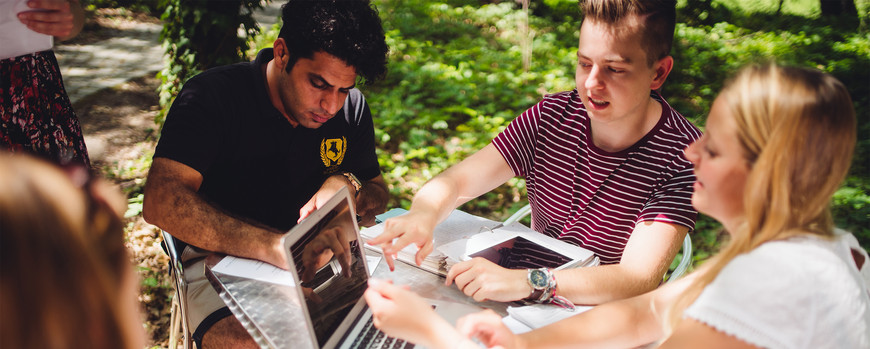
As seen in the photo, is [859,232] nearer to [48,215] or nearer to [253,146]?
[253,146]

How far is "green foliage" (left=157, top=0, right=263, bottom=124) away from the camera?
13.6 feet

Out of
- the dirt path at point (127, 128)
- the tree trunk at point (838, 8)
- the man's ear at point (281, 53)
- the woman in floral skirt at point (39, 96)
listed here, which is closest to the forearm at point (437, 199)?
the man's ear at point (281, 53)

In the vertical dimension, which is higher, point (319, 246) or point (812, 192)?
point (812, 192)

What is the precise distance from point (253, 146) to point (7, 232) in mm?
1575

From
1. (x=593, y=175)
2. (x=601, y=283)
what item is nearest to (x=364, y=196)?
(x=593, y=175)

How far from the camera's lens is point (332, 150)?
2.53m

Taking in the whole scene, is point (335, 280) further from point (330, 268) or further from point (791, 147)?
point (791, 147)

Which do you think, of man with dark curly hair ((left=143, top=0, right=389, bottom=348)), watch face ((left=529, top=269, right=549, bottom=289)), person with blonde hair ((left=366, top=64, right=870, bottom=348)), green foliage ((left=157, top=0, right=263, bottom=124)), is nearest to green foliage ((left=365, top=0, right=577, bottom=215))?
green foliage ((left=157, top=0, right=263, bottom=124))

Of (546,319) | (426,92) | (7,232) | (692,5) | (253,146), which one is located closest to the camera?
(7,232)

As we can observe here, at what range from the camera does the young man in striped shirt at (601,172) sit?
5.69 ft

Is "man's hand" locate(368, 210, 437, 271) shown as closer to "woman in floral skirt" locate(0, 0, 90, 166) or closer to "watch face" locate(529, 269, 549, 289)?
"watch face" locate(529, 269, 549, 289)

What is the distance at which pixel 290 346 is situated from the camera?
1.45 metres

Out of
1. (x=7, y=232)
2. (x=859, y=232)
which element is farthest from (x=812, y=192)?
(x=859, y=232)

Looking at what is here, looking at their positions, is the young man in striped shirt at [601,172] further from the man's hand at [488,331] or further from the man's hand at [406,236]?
the man's hand at [488,331]
